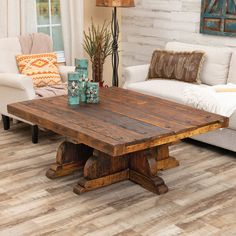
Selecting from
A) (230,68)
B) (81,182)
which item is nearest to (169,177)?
(81,182)

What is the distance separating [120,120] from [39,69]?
1.72 metres

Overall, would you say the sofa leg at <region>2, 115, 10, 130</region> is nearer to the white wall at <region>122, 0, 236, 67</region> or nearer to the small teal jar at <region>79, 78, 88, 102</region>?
the small teal jar at <region>79, 78, 88, 102</region>

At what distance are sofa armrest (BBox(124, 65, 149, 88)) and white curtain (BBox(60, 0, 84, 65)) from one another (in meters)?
0.93

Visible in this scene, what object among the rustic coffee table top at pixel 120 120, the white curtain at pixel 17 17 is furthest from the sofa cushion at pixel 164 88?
the white curtain at pixel 17 17

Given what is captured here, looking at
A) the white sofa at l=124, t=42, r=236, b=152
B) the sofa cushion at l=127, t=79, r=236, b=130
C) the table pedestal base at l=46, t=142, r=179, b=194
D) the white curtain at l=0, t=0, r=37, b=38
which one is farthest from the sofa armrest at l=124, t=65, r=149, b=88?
the table pedestal base at l=46, t=142, r=179, b=194

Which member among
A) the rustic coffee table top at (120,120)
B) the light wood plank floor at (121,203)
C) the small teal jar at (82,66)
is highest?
the small teal jar at (82,66)

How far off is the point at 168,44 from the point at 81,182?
2333 mm

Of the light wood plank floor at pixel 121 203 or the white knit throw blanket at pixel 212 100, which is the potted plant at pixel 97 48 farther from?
the light wood plank floor at pixel 121 203

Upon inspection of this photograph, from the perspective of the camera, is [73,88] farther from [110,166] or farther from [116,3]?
[116,3]

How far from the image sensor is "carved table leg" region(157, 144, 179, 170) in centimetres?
354

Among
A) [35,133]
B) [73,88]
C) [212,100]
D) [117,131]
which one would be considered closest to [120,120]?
[117,131]

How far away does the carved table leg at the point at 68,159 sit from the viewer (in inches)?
136

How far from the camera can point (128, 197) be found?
3.16 m

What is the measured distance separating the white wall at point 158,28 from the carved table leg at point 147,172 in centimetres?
200
